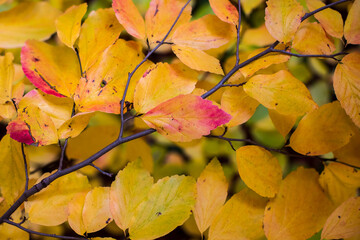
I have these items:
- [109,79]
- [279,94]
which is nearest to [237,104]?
[279,94]

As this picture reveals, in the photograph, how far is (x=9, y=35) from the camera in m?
0.38

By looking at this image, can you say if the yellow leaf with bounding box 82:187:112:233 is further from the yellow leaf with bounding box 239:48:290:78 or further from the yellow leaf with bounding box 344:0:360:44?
the yellow leaf with bounding box 344:0:360:44

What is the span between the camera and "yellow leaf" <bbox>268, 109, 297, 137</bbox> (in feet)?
1.21

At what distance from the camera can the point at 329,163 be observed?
Result: 0.38 metres

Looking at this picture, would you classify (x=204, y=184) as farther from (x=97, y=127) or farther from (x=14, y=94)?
(x=14, y=94)

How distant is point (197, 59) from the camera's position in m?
0.35

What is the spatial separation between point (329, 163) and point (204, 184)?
16 centimetres

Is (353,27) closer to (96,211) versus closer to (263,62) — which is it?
(263,62)

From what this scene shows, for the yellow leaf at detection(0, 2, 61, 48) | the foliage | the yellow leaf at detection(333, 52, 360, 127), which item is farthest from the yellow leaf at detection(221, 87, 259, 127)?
the yellow leaf at detection(0, 2, 61, 48)

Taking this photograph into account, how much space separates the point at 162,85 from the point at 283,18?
0.16 m

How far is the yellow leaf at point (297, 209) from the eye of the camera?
14.1 inches

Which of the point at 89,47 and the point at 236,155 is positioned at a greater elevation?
the point at 89,47

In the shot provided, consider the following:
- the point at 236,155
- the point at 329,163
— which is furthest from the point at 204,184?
the point at 329,163

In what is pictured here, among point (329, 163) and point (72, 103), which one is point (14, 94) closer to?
point (72, 103)
